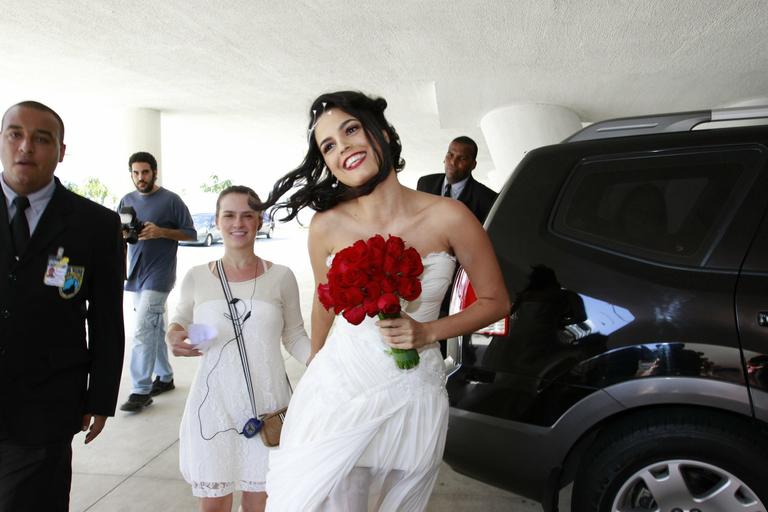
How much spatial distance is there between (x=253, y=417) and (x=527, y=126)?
27.5 ft

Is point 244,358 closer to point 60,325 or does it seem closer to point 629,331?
point 60,325

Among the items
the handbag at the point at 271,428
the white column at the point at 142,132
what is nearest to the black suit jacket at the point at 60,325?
the handbag at the point at 271,428

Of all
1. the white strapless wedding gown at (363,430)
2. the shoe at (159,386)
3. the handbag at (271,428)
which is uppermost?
the white strapless wedding gown at (363,430)

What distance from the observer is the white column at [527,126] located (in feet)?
30.6

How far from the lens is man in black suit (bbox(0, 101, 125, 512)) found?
1787 mm

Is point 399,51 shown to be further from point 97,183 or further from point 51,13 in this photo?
point 97,183

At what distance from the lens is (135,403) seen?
446cm

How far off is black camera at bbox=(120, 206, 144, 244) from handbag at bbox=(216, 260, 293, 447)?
8.66 ft

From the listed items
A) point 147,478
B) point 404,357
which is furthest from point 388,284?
point 147,478

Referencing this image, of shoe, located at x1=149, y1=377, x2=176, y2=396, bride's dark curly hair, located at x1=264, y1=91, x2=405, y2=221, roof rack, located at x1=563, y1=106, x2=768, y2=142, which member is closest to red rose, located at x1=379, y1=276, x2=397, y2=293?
bride's dark curly hair, located at x1=264, y1=91, x2=405, y2=221

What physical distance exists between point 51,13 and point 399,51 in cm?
398

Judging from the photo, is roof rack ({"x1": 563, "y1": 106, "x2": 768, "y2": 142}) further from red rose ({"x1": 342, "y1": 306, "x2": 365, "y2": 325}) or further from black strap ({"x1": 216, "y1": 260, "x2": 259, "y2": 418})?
black strap ({"x1": 216, "y1": 260, "x2": 259, "y2": 418})

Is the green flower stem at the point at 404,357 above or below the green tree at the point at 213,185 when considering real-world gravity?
below

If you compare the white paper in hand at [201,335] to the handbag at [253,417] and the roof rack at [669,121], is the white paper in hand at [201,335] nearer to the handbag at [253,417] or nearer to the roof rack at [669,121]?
the handbag at [253,417]
